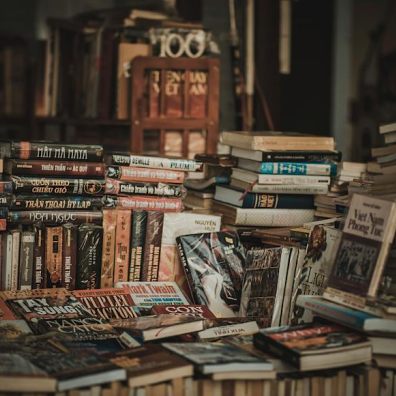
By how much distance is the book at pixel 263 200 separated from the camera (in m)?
3.42

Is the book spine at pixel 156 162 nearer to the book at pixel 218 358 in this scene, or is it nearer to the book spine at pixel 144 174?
the book spine at pixel 144 174

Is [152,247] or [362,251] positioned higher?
[362,251]

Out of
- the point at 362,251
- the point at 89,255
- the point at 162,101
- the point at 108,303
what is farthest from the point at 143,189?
the point at 162,101

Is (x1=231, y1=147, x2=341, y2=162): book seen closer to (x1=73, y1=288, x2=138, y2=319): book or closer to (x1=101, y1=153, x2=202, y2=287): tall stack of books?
(x1=101, y1=153, x2=202, y2=287): tall stack of books

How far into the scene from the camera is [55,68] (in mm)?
5406

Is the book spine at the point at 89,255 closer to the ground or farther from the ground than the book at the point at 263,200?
closer to the ground

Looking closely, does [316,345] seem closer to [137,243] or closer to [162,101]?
[137,243]

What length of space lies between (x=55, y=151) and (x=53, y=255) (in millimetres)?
348

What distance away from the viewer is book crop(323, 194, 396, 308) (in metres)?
2.59

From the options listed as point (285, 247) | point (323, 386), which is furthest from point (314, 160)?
point (323, 386)

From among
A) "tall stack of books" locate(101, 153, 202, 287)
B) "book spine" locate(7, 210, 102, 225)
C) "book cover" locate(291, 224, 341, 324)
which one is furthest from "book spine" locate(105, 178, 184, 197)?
"book cover" locate(291, 224, 341, 324)

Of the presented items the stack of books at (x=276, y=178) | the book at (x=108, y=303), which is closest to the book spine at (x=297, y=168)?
the stack of books at (x=276, y=178)

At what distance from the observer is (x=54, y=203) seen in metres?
3.10

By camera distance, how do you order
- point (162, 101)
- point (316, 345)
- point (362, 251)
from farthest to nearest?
point (162, 101) < point (362, 251) < point (316, 345)
